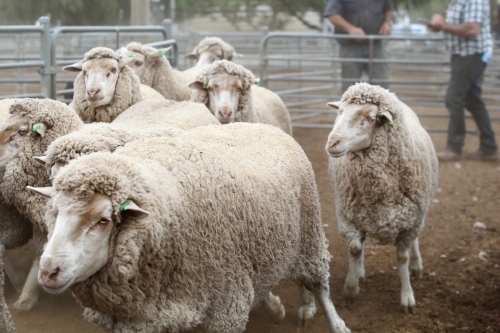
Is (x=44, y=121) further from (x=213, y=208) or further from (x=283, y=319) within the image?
(x=283, y=319)

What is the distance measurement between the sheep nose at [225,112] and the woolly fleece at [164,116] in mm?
391

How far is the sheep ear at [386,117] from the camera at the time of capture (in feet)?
14.5

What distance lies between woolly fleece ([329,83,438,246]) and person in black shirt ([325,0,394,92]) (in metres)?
4.54

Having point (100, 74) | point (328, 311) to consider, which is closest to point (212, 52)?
point (100, 74)

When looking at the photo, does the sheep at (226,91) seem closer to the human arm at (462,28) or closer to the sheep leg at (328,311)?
the sheep leg at (328,311)

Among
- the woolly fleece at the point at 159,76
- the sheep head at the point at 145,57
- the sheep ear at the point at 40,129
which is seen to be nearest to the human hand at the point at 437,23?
the woolly fleece at the point at 159,76

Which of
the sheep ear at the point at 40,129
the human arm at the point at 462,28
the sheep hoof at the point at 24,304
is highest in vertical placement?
the human arm at the point at 462,28

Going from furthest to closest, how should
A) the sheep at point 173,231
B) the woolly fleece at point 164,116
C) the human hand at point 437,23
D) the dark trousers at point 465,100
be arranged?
the dark trousers at point 465,100 → the human hand at point 437,23 → the woolly fleece at point 164,116 → the sheep at point 173,231

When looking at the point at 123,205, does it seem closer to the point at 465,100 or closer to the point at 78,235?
the point at 78,235

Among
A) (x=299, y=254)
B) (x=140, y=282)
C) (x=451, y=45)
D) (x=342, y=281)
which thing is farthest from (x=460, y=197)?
(x=140, y=282)

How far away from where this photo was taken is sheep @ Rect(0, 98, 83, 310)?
392 cm

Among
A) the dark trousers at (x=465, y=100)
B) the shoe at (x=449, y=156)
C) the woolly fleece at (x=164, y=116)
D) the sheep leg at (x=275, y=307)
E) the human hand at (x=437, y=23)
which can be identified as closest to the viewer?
the sheep leg at (x=275, y=307)

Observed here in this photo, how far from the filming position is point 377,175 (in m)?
4.51

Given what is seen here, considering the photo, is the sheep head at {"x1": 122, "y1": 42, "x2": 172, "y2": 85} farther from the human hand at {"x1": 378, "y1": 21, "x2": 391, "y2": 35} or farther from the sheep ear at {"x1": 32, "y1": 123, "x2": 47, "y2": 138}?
the human hand at {"x1": 378, "y1": 21, "x2": 391, "y2": 35}
